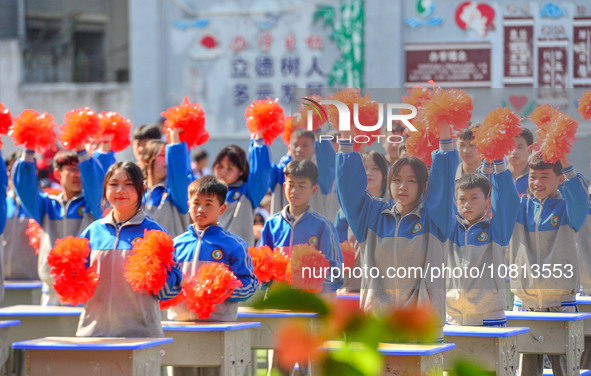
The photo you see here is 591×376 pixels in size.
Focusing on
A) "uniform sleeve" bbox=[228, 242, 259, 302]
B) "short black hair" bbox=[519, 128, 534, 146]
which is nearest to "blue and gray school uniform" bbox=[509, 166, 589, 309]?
"short black hair" bbox=[519, 128, 534, 146]

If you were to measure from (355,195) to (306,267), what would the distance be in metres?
0.44

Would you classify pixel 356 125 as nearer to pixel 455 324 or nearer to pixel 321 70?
pixel 455 324

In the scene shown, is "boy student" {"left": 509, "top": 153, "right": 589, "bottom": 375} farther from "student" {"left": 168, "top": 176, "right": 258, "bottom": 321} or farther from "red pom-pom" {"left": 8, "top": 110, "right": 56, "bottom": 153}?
"red pom-pom" {"left": 8, "top": 110, "right": 56, "bottom": 153}

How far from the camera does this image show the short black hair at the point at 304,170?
5.27 m

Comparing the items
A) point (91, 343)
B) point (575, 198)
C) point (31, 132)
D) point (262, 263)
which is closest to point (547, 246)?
point (575, 198)

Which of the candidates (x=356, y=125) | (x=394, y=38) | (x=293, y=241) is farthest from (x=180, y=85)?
(x=356, y=125)

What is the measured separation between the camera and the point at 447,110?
4.42 m

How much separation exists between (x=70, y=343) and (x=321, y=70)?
1072 cm

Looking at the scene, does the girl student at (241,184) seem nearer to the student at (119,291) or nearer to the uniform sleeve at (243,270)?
the uniform sleeve at (243,270)

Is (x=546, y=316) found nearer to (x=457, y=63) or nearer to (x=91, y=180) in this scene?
(x=91, y=180)

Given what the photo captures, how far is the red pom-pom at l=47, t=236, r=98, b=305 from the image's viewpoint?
4.66 metres

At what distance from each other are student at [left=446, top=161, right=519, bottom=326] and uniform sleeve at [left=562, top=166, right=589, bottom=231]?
55 cm

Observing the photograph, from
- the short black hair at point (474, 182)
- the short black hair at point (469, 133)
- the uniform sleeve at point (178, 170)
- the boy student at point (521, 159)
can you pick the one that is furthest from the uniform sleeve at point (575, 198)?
the uniform sleeve at point (178, 170)

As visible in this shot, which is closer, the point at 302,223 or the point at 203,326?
the point at 203,326
